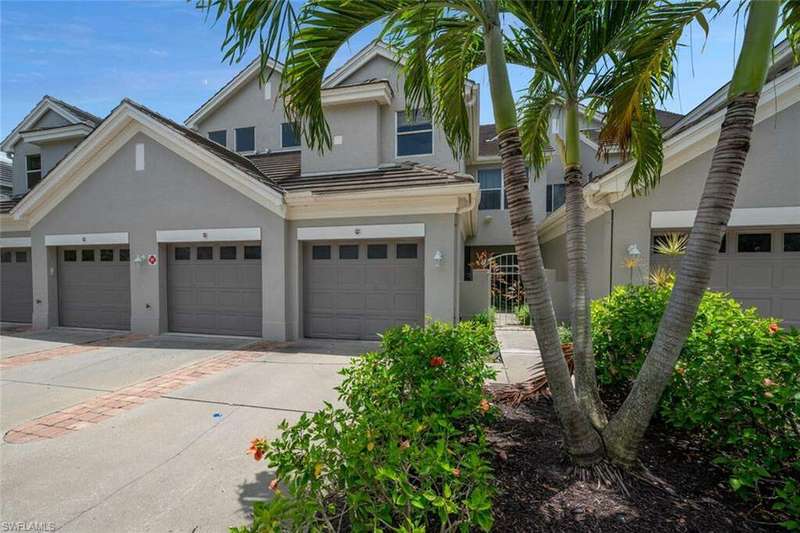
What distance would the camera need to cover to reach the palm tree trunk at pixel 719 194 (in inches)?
96.6

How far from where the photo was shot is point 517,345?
8.68 metres

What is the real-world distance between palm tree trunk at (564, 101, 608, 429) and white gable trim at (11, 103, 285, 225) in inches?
282

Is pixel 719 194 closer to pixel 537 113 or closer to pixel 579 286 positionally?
pixel 579 286

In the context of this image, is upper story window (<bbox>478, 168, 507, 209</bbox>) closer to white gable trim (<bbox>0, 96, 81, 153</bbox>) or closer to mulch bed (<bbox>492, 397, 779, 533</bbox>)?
mulch bed (<bbox>492, 397, 779, 533</bbox>)

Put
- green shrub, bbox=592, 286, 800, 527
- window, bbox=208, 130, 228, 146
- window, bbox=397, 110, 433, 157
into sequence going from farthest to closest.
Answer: window, bbox=208, 130, 228, 146
window, bbox=397, 110, 433, 157
green shrub, bbox=592, 286, 800, 527

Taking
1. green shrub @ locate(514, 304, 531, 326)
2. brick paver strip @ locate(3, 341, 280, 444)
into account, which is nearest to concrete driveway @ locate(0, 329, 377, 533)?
brick paver strip @ locate(3, 341, 280, 444)

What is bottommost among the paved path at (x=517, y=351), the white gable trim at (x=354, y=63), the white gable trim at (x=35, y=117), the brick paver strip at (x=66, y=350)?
the brick paver strip at (x=66, y=350)

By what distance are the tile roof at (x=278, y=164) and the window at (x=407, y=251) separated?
14.2 feet

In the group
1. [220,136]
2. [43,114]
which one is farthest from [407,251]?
[43,114]

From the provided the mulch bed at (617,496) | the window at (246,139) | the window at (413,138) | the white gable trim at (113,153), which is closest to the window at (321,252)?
the white gable trim at (113,153)

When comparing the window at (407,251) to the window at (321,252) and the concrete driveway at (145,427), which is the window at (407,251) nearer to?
the window at (321,252)

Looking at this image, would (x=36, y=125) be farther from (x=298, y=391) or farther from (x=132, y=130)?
(x=298, y=391)

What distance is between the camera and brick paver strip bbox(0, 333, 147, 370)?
779 centimetres

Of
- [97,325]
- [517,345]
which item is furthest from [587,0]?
[97,325]
